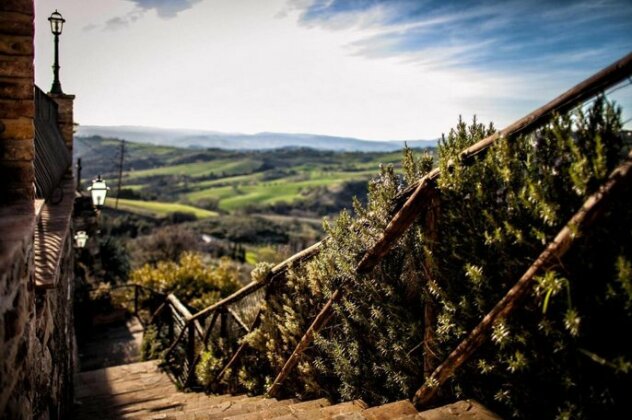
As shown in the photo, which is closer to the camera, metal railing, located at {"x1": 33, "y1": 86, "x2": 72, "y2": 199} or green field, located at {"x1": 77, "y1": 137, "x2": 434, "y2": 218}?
metal railing, located at {"x1": 33, "y1": 86, "x2": 72, "y2": 199}

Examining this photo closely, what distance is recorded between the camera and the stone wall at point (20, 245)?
179cm

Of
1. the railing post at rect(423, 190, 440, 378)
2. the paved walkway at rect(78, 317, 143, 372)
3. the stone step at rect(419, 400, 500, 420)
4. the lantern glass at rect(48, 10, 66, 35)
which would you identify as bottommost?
the paved walkway at rect(78, 317, 143, 372)

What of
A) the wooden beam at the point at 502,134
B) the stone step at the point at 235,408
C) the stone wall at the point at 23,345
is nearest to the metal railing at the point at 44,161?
the stone wall at the point at 23,345

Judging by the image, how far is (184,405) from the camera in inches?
202

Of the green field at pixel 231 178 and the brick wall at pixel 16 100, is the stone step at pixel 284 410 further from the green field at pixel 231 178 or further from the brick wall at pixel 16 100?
the green field at pixel 231 178

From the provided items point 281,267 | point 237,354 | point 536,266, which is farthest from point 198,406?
point 536,266

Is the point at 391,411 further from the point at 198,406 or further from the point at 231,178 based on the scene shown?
the point at 231,178

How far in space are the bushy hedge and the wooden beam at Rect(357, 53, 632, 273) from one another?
0.20ft

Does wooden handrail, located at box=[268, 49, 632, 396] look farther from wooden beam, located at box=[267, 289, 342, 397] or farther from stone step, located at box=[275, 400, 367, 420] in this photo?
stone step, located at box=[275, 400, 367, 420]

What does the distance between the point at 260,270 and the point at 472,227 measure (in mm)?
2602

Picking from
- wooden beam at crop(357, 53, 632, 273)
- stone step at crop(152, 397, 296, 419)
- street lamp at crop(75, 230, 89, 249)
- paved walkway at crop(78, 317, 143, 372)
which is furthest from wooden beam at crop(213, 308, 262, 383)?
street lamp at crop(75, 230, 89, 249)

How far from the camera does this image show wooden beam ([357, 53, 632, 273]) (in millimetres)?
1556

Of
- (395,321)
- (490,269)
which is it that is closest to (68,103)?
(395,321)

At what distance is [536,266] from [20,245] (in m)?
2.30
